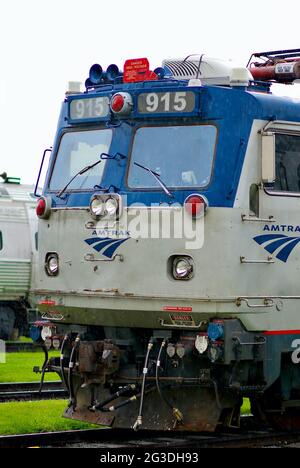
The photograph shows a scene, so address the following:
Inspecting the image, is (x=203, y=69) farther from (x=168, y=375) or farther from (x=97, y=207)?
(x=168, y=375)

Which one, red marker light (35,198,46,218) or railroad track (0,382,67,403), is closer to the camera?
red marker light (35,198,46,218)

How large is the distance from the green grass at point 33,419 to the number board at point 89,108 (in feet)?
11.2

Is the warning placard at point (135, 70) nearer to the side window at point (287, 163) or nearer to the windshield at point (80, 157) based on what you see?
the windshield at point (80, 157)

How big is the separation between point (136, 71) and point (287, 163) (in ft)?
6.19

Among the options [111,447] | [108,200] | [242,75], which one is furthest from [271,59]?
[111,447]

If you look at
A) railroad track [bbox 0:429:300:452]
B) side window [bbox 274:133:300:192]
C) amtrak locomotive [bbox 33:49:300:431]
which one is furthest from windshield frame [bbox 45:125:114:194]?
railroad track [bbox 0:429:300:452]

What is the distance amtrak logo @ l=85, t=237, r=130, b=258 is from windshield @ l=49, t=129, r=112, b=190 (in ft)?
2.14

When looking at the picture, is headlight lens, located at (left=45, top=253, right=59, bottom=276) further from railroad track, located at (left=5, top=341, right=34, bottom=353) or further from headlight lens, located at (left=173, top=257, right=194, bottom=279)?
railroad track, located at (left=5, top=341, right=34, bottom=353)

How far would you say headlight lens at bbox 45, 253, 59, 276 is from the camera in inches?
497

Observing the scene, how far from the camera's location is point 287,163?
12336 mm

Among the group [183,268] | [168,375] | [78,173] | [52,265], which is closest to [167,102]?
[78,173]

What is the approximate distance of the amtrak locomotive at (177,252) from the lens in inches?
457
